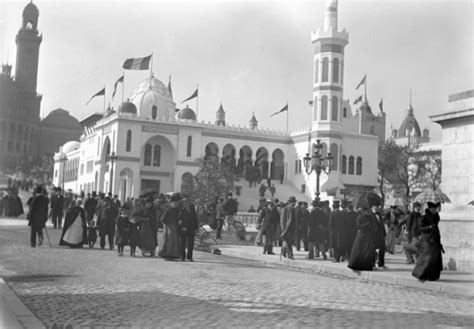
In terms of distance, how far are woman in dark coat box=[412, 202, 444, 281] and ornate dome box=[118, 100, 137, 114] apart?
44.6 meters

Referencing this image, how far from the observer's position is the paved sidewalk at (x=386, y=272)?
9734 millimetres

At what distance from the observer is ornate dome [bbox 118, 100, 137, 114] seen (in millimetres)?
52906

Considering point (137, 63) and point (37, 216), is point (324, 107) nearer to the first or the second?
point (137, 63)

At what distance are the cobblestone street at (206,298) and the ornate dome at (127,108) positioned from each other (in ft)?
137

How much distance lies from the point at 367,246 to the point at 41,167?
50.3 m

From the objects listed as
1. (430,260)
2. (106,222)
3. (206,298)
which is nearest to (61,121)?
(106,222)

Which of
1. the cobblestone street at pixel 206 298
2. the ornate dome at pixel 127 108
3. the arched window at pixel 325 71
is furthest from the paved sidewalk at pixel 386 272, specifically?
the arched window at pixel 325 71

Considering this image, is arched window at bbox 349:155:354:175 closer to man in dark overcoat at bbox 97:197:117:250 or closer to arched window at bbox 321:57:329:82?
arched window at bbox 321:57:329:82

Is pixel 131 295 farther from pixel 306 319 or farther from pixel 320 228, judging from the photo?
pixel 320 228

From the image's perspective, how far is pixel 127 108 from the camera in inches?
2093

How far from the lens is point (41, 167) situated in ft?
188

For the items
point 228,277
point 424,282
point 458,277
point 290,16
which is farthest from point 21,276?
point 458,277

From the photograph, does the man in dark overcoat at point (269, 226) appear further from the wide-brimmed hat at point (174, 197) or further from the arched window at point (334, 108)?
the arched window at point (334, 108)

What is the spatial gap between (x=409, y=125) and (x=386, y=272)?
10103 cm
